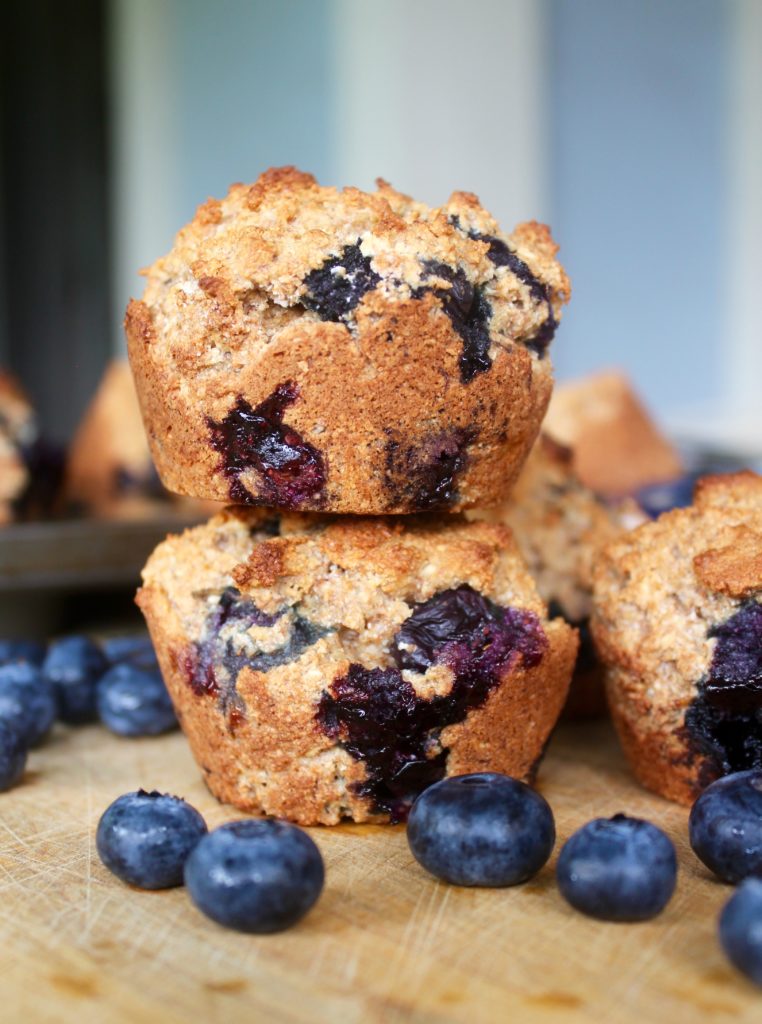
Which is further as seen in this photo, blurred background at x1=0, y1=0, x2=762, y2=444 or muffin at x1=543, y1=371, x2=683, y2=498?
blurred background at x1=0, y1=0, x2=762, y2=444

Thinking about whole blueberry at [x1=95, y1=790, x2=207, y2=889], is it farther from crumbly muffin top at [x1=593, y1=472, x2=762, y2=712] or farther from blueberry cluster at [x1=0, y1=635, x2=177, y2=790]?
crumbly muffin top at [x1=593, y1=472, x2=762, y2=712]

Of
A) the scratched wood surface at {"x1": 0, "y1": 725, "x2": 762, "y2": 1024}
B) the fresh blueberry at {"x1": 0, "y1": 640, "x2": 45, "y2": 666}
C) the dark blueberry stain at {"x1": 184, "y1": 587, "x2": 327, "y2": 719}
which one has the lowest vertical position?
the fresh blueberry at {"x1": 0, "y1": 640, "x2": 45, "y2": 666}

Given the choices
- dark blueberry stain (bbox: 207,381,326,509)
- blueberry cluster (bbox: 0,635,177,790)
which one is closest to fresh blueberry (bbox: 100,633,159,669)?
blueberry cluster (bbox: 0,635,177,790)

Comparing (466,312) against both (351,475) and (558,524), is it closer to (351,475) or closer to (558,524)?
(351,475)

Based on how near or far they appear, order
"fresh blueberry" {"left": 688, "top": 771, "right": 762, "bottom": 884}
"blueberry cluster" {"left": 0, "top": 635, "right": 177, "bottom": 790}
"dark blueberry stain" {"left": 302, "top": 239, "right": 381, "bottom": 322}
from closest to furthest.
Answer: "fresh blueberry" {"left": 688, "top": 771, "right": 762, "bottom": 884}
"dark blueberry stain" {"left": 302, "top": 239, "right": 381, "bottom": 322}
"blueberry cluster" {"left": 0, "top": 635, "right": 177, "bottom": 790}

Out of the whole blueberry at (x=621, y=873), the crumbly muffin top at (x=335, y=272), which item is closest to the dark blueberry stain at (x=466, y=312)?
the crumbly muffin top at (x=335, y=272)

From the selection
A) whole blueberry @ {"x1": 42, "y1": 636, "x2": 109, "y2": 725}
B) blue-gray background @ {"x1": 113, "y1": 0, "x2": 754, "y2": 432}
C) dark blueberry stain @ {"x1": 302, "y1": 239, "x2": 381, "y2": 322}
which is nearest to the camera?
dark blueberry stain @ {"x1": 302, "y1": 239, "x2": 381, "y2": 322}

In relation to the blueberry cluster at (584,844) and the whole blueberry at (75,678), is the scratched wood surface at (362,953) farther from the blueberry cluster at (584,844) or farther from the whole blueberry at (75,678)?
the whole blueberry at (75,678)
